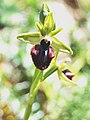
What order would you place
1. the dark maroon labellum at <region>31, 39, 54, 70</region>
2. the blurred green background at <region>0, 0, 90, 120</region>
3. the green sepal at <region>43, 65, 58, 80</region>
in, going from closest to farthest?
the dark maroon labellum at <region>31, 39, 54, 70</region> < the green sepal at <region>43, 65, 58, 80</region> < the blurred green background at <region>0, 0, 90, 120</region>

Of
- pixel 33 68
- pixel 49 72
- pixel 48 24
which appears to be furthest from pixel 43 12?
pixel 33 68

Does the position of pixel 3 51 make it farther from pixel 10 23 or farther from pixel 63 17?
pixel 63 17

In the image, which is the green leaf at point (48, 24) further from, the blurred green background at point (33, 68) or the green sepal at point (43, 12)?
the blurred green background at point (33, 68)

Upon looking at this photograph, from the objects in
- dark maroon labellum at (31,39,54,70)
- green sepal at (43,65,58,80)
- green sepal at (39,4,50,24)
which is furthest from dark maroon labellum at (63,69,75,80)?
green sepal at (39,4,50,24)

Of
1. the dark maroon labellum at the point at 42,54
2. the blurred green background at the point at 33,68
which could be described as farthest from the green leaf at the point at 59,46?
the blurred green background at the point at 33,68

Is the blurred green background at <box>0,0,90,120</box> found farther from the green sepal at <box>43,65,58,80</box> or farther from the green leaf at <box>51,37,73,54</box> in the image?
the green leaf at <box>51,37,73,54</box>

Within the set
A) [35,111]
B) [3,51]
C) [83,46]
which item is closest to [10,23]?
[3,51]
